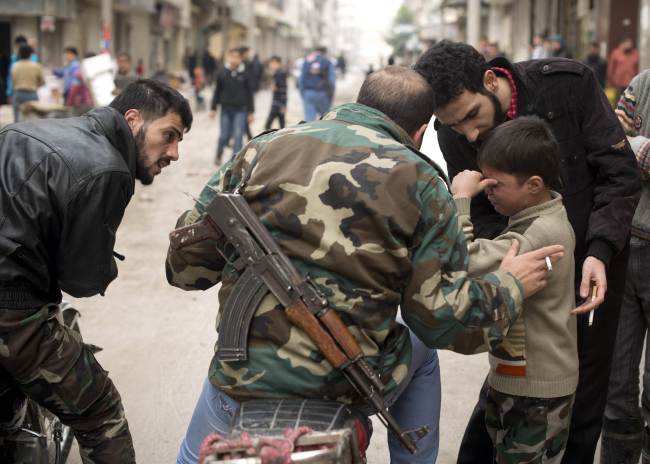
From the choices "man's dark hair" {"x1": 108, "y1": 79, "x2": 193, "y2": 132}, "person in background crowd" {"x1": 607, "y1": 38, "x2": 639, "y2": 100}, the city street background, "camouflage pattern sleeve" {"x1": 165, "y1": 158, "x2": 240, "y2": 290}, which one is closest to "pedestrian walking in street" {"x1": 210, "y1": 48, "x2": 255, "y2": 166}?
the city street background

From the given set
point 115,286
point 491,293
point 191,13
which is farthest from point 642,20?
point 191,13

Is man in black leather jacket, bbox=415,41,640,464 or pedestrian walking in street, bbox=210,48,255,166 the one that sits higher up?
man in black leather jacket, bbox=415,41,640,464

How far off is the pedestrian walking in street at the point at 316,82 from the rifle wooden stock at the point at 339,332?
48.0ft

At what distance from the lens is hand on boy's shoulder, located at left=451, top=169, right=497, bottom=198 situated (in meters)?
3.10

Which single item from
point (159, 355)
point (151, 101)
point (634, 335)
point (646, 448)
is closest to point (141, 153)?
point (151, 101)

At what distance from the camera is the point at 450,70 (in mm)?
3252

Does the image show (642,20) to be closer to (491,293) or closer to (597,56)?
(597,56)

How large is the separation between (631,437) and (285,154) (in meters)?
2.24

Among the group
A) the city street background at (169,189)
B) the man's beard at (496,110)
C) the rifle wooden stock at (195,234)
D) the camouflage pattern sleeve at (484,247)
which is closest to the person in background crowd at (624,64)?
the city street background at (169,189)

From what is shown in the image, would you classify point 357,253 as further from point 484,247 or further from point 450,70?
point 450,70

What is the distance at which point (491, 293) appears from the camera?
264 centimetres

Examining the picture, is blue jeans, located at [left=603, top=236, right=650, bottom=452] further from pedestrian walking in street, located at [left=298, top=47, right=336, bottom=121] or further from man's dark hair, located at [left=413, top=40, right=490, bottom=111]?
pedestrian walking in street, located at [left=298, top=47, right=336, bottom=121]

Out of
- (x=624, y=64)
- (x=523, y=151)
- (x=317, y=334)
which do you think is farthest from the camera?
(x=624, y=64)

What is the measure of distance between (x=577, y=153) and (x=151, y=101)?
4.97 ft
